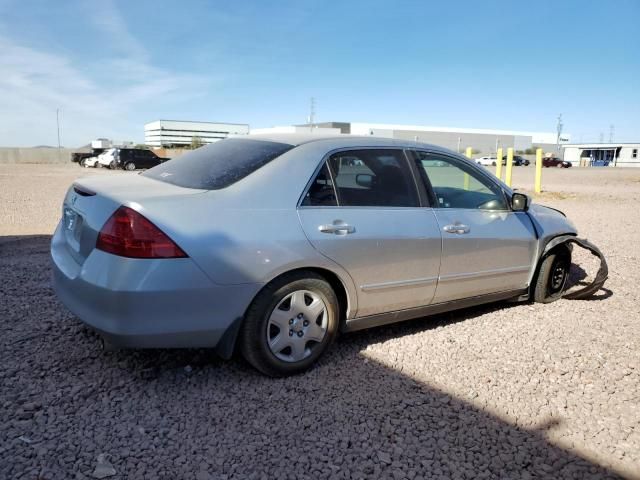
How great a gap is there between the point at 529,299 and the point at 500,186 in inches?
50.8

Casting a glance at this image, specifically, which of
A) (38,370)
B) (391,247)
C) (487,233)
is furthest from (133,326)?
(487,233)

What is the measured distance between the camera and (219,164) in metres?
3.54

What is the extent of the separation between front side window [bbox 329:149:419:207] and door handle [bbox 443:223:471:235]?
0.33m

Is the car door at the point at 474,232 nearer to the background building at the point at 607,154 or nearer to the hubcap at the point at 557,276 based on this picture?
the hubcap at the point at 557,276

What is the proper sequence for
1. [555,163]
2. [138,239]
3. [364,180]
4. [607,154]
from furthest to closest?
[607,154]
[555,163]
[364,180]
[138,239]

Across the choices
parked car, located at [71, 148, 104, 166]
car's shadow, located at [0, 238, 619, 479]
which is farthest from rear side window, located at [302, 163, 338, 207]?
parked car, located at [71, 148, 104, 166]

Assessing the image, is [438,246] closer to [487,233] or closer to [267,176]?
[487,233]

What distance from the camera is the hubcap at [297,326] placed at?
3.21 meters

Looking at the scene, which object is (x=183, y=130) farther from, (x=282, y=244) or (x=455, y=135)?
(x=282, y=244)

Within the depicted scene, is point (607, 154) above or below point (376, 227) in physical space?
→ above

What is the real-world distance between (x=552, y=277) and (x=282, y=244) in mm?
3181

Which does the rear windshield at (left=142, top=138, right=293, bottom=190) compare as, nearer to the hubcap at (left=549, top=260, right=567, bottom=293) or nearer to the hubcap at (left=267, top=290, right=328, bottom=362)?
the hubcap at (left=267, top=290, right=328, bottom=362)

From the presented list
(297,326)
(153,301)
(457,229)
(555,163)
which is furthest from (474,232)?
(555,163)

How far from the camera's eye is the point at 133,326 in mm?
2787
